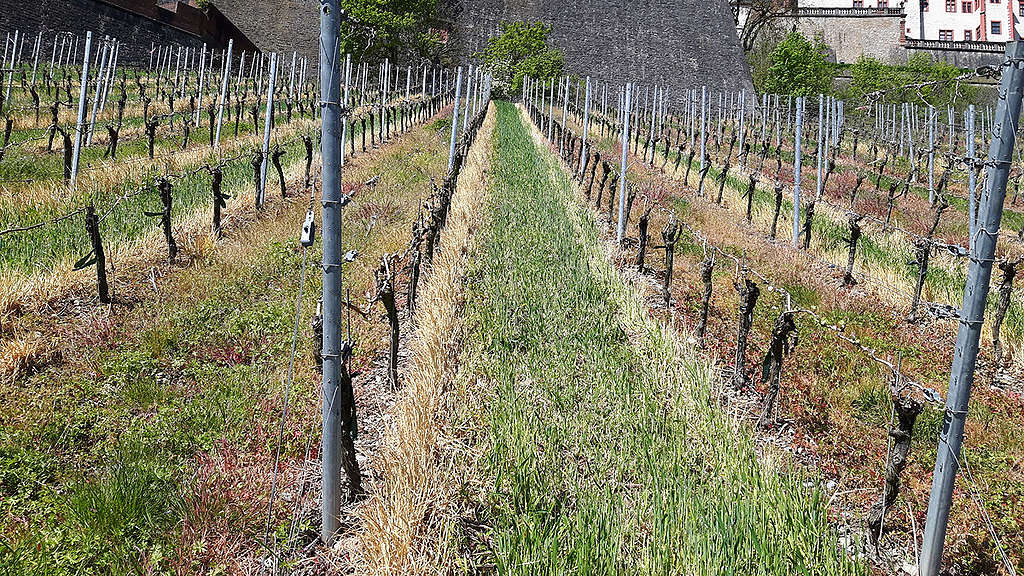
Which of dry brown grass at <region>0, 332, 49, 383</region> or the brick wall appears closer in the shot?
dry brown grass at <region>0, 332, 49, 383</region>

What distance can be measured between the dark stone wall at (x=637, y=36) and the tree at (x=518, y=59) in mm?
6067

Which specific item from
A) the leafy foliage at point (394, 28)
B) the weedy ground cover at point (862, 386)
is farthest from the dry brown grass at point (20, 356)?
the leafy foliage at point (394, 28)

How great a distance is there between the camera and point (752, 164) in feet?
68.0

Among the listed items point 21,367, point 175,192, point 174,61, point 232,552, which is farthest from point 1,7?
point 232,552

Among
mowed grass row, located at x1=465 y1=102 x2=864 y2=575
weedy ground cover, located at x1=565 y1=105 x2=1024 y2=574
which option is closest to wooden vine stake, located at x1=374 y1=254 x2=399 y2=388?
mowed grass row, located at x1=465 y1=102 x2=864 y2=575

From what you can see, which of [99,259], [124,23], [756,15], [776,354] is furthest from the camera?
[756,15]

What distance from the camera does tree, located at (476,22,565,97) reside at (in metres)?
50.4

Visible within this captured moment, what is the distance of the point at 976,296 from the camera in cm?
262

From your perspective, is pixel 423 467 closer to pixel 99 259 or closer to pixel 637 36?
pixel 99 259

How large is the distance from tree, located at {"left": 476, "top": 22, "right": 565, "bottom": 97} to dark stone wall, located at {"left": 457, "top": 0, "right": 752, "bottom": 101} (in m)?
6.07

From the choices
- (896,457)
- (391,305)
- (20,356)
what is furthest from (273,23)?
(896,457)

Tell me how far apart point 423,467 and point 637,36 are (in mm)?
61578

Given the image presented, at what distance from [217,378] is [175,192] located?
509cm

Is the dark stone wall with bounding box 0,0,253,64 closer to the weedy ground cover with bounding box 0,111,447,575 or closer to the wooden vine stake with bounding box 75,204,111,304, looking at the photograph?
the wooden vine stake with bounding box 75,204,111,304
